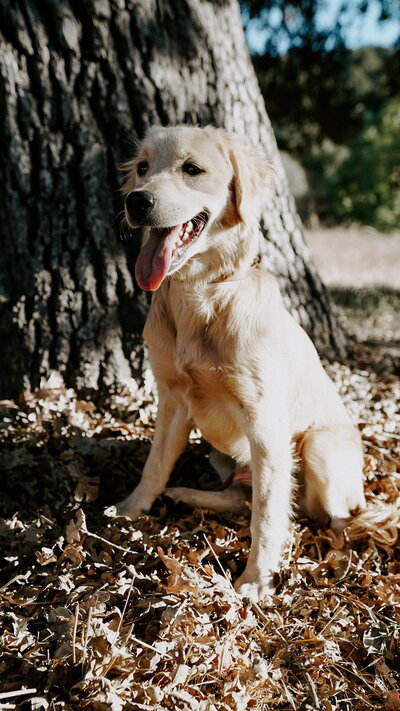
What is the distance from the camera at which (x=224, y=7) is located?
3.54 m

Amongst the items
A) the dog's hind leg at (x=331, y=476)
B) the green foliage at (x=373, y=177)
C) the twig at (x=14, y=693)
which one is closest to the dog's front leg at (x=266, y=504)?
the dog's hind leg at (x=331, y=476)

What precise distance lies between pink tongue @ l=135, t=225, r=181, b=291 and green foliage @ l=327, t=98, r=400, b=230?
1743cm

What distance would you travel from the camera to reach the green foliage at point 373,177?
59.6 feet

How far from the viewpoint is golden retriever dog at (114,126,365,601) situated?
231cm

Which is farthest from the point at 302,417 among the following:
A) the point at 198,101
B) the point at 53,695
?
the point at 198,101

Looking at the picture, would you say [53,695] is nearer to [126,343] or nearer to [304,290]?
[126,343]

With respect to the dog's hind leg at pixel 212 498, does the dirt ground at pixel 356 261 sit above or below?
above

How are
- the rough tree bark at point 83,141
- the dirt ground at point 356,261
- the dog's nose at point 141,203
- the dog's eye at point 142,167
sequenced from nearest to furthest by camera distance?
the dog's nose at point 141,203, the dog's eye at point 142,167, the rough tree bark at point 83,141, the dirt ground at point 356,261

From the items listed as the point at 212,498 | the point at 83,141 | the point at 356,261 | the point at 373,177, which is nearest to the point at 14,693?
the point at 212,498

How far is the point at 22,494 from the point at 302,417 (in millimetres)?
1373

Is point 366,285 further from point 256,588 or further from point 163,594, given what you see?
point 163,594

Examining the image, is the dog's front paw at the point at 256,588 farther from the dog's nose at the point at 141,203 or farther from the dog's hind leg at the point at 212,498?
the dog's nose at the point at 141,203

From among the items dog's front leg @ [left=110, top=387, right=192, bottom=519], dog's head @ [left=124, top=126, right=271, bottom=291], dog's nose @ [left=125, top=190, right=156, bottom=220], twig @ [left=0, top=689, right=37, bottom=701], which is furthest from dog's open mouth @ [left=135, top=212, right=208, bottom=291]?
twig @ [left=0, top=689, right=37, bottom=701]

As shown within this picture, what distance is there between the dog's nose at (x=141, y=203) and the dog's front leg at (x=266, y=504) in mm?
948
